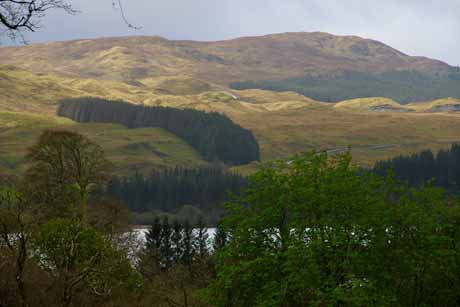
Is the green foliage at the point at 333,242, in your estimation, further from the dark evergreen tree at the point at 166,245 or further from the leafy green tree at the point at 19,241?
the dark evergreen tree at the point at 166,245

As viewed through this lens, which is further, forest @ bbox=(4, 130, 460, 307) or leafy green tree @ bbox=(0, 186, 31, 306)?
forest @ bbox=(4, 130, 460, 307)

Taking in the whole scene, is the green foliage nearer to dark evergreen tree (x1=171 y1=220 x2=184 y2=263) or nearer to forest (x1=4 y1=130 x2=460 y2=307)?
forest (x1=4 y1=130 x2=460 y2=307)

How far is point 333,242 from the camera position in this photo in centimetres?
3431

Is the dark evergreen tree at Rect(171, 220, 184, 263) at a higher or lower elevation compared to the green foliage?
lower

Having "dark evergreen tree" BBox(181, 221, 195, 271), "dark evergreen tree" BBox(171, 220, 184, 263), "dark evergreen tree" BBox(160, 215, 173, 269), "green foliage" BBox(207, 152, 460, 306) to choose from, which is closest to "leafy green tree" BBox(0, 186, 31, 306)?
"green foliage" BBox(207, 152, 460, 306)

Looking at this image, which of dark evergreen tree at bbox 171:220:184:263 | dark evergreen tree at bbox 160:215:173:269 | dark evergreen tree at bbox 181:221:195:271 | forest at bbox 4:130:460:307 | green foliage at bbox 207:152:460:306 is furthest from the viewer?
dark evergreen tree at bbox 171:220:184:263

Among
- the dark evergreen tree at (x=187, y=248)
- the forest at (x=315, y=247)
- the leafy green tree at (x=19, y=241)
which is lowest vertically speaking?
the dark evergreen tree at (x=187, y=248)

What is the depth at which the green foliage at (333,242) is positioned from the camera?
34.8 metres

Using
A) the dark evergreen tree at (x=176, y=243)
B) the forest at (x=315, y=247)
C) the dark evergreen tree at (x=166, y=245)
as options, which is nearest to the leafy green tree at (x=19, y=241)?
the forest at (x=315, y=247)

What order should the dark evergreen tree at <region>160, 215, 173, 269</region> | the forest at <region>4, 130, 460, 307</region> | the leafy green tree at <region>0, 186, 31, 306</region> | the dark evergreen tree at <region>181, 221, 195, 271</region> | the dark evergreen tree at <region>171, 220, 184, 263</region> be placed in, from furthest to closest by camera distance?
1. the dark evergreen tree at <region>171, 220, 184, 263</region>
2. the dark evergreen tree at <region>181, 221, 195, 271</region>
3. the dark evergreen tree at <region>160, 215, 173, 269</region>
4. the forest at <region>4, 130, 460, 307</region>
5. the leafy green tree at <region>0, 186, 31, 306</region>

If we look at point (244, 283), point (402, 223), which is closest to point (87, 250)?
point (244, 283)

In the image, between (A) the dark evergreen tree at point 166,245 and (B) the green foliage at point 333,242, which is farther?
(A) the dark evergreen tree at point 166,245

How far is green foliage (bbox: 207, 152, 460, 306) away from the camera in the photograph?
3484 centimetres

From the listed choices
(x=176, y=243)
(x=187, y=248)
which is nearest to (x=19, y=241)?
(x=187, y=248)
